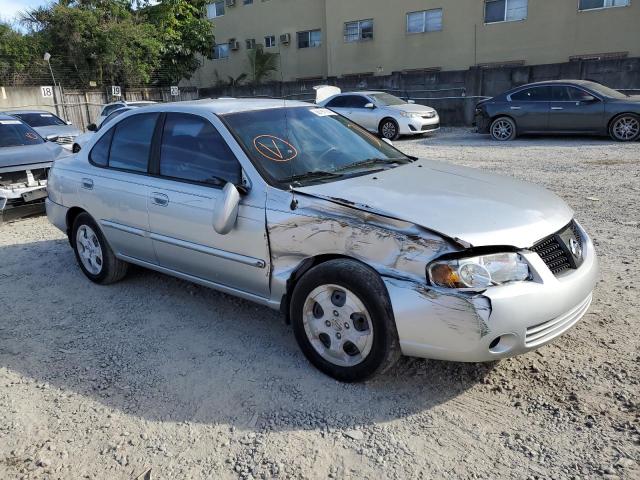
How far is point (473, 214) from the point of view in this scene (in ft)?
10.2

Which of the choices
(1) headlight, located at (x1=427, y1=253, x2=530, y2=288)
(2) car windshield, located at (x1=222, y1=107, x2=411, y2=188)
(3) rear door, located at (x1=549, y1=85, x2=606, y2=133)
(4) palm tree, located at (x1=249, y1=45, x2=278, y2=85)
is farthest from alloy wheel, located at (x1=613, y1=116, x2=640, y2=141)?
(4) palm tree, located at (x1=249, y1=45, x2=278, y2=85)

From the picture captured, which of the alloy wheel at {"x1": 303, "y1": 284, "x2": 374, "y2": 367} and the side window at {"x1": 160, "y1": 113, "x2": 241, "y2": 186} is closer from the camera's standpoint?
the alloy wheel at {"x1": 303, "y1": 284, "x2": 374, "y2": 367}

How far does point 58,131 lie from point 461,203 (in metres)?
12.4

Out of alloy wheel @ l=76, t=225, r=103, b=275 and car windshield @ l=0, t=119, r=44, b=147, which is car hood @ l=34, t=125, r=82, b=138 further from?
alloy wheel @ l=76, t=225, r=103, b=275

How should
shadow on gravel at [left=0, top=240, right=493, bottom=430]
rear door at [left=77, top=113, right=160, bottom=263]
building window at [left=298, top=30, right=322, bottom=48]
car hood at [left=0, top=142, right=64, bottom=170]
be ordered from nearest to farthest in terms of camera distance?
1. shadow on gravel at [left=0, top=240, right=493, bottom=430]
2. rear door at [left=77, top=113, right=160, bottom=263]
3. car hood at [left=0, top=142, right=64, bottom=170]
4. building window at [left=298, top=30, right=322, bottom=48]

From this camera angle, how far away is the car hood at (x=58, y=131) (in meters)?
12.8

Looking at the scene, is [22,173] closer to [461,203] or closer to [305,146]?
[305,146]

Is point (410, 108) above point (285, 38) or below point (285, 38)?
below

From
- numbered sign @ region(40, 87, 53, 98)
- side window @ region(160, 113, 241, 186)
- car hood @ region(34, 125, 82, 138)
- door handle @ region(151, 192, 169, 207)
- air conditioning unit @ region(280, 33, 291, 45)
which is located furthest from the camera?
air conditioning unit @ region(280, 33, 291, 45)

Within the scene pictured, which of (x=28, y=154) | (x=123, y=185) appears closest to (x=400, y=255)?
(x=123, y=185)

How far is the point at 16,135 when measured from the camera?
339 inches

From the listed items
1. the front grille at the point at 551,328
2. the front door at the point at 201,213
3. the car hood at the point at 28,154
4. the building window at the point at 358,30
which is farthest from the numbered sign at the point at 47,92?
the front grille at the point at 551,328

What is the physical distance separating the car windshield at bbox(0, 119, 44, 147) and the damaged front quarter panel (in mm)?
6904

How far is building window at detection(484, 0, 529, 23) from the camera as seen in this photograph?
71.2ft
